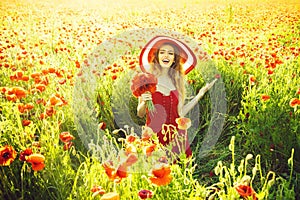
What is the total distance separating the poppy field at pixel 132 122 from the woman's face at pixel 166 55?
0.34 m

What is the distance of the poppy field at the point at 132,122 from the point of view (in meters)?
1.13

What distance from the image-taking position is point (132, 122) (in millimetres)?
2484

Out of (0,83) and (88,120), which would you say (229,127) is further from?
(0,83)

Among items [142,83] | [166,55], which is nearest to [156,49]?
[166,55]

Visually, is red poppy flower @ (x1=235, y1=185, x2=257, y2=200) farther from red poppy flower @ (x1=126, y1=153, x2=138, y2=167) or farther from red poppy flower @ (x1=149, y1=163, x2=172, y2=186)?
red poppy flower @ (x1=126, y1=153, x2=138, y2=167)

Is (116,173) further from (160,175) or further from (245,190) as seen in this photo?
(245,190)


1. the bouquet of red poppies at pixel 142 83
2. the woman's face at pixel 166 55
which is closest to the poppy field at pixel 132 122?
the bouquet of red poppies at pixel 142 83

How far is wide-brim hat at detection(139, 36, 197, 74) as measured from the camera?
A: 1993mm

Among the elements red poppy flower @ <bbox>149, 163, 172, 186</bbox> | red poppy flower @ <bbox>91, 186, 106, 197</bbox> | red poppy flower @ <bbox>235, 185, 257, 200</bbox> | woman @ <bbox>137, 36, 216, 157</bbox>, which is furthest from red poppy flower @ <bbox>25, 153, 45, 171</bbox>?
woman @ <bbox>137, 36, 216, 157</bbox>

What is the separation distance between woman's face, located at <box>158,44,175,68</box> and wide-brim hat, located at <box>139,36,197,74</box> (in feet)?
0.10

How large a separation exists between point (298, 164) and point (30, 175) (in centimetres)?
143

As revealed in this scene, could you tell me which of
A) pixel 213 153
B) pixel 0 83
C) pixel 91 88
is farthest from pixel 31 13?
pixel 213 153

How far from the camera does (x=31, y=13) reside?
544cm

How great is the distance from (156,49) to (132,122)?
690 millimetres
